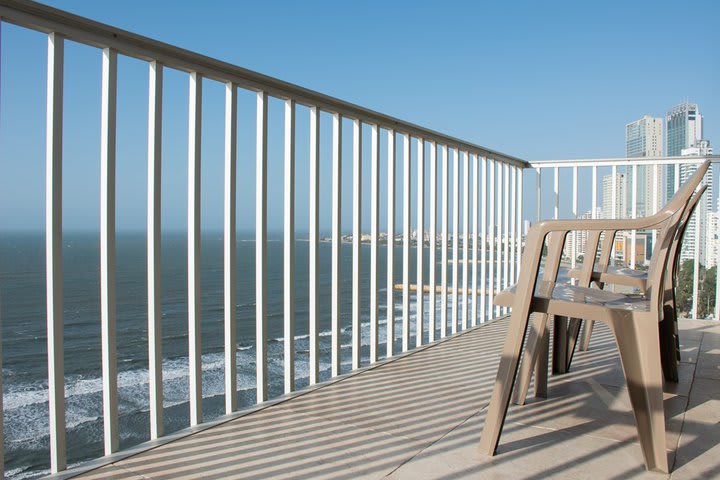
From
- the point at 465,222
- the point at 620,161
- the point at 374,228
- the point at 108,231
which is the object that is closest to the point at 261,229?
the point at 108,231

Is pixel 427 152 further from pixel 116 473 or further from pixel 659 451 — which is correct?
pixel 116 473

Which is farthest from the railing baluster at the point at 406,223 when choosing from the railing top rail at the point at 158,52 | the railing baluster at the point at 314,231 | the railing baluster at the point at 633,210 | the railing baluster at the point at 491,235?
the railing baluster at the point at 633,210

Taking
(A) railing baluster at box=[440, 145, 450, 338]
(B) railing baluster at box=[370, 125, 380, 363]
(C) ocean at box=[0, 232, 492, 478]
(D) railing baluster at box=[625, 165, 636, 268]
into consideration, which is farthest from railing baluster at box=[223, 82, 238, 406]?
(D) railing baluster at box=[625, 165, 636, 268]

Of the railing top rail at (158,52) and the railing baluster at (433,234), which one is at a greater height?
the railing top rail at (158,52)

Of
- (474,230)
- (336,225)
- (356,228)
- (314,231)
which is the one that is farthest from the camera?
(474,230)

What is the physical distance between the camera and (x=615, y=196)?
4070mm

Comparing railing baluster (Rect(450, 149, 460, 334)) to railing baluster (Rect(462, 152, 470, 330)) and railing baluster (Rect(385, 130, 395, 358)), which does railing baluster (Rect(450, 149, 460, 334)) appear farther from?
railing baluster (Rect(385, 130, 395, 358))

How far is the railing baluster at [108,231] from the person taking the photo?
135 cm

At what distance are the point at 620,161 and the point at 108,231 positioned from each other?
3609mm

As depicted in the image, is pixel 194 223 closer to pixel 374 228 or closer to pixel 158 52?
pixel 158 52

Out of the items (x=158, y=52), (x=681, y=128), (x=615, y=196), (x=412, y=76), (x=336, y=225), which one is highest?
(x=412, y=76)

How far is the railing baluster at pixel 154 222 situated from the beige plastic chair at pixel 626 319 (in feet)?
3.08

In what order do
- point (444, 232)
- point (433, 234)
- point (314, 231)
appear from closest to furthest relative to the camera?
point (314, 231) < point (433, 234) < point (444, 232)

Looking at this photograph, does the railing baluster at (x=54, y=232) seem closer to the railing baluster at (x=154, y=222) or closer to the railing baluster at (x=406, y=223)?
the railing baluster at (x=154, y=222)
